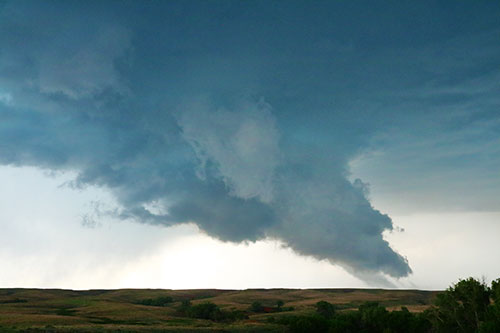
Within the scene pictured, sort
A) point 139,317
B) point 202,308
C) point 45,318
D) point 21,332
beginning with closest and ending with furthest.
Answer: point 21,332 < point 45,318 < point 139,317 < point 202,308

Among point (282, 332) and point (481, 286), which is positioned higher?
point (481, 286)

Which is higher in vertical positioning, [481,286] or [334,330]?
[481,286]

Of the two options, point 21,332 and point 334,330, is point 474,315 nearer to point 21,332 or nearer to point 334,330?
point 334,330

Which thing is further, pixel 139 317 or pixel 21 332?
pixel 139 317

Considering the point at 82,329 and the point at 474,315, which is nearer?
the point at 82,329

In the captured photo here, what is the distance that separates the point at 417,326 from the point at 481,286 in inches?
699

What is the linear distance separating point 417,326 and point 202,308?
71.7 meters

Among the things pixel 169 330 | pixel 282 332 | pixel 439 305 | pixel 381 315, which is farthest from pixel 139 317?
pixel 439 305

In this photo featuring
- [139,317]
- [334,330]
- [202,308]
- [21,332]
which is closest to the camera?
[21,332]

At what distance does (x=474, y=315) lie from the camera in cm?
10650

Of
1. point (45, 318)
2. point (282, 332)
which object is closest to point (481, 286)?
point (282, 332)

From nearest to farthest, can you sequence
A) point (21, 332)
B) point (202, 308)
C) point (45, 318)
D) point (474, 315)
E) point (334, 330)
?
point (21, 332)
point (474, 315)
point (334, 330)
point (45, 318)
point (202, 308)

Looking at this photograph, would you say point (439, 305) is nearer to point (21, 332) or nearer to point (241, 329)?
point (241, 329)

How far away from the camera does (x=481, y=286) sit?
350 ft
